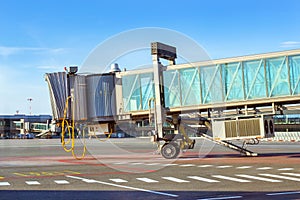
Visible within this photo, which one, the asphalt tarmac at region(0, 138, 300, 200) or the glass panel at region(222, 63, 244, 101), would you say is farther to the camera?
the glass panel at region(222, 63, 244, 101)

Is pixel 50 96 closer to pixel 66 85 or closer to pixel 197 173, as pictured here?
pixel 66 85

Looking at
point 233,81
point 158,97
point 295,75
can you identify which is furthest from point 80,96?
point 295,75

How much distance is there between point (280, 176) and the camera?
21.1 meters

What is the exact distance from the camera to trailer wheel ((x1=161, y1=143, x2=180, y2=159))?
111 ft

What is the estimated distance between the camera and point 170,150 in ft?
112

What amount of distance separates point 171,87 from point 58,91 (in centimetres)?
912

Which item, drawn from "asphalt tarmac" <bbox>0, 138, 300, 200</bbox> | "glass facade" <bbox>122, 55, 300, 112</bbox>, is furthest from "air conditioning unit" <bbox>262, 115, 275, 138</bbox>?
"asphalt tarmac" <bbox>0, 138, 300, 200</bbox>

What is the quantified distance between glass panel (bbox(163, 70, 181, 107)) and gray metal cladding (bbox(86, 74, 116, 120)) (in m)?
4.31

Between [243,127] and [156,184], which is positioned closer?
[156,184]

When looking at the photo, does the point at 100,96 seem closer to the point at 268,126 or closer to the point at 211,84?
the point at 211,84

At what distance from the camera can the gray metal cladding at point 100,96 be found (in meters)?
32.1

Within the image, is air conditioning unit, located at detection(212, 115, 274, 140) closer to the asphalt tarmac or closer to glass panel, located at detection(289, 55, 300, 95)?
glass panel, located at detection(289, 55, 300, 95)

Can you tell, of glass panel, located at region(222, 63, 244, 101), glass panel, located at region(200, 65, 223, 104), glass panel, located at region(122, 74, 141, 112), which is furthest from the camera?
glass panel, located at region(122, 74, 141, 112)

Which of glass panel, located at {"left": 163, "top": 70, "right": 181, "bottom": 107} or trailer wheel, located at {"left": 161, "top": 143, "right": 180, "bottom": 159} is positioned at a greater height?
glass panel, located at {"left": 163, "top": 70, "right": 181, "bottom": 107}
